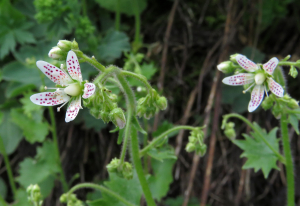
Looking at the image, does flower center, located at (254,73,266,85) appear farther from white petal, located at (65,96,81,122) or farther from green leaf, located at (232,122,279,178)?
white petal, located at (65,96,81,122)

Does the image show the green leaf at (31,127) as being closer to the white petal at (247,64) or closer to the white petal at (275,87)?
the white petal at (247,64)

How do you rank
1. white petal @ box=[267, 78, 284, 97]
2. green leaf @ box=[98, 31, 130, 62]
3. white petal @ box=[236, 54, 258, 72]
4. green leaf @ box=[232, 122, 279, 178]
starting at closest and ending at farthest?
white petal @ box=[267, 78, 284, 97]
white petal @ box=[236, 54, 258, 72]
green leaf @ box=[232, 122, 279, 178]
green leaf @ box=[98, 31, 130, 62]

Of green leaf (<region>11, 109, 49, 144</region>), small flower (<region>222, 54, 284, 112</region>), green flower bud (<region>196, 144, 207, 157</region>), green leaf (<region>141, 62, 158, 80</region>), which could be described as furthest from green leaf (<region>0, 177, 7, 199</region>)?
small flower (<region>222, 54, 284, 112</region>)

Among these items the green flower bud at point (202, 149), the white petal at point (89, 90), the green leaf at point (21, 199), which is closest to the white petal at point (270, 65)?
the green flower bud at point (202, 149)

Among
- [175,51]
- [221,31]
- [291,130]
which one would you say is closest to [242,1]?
[221,31]

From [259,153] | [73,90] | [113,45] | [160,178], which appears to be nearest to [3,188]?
[160,178]

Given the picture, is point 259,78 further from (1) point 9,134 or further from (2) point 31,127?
(1) point 9,134
